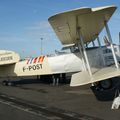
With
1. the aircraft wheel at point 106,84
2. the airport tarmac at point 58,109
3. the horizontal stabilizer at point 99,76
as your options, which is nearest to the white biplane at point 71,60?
the aircraft wheel at point 106,84

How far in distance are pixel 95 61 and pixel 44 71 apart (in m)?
3.35

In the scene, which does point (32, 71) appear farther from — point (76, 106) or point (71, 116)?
point (71, 116)

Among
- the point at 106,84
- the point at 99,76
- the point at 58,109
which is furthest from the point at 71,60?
the point at 58,109

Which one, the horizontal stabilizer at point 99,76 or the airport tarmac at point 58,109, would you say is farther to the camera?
the horizontal stabilizer at point 99,76

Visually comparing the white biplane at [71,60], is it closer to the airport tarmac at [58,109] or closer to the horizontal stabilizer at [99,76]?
the horizontal stabilizer at [99,76]

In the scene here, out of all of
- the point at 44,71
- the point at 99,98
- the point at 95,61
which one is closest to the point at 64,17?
the point at 99,98

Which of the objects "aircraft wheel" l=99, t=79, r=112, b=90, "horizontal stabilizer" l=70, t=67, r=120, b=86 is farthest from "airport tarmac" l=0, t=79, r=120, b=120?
"aircraft wheel" l=99, t=79, r=112, b=90

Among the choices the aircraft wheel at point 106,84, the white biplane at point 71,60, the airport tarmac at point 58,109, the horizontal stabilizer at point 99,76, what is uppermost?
the white biplane at point 71,60

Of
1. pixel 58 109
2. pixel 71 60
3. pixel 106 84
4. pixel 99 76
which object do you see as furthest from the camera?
pixel 71 60

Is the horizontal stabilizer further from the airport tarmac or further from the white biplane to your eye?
the white biplane

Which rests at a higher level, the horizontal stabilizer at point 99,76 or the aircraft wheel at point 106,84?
the horizontal stabilizer at point 99,76

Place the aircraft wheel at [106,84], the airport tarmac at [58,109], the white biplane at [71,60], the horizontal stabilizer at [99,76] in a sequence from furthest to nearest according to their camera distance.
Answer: the white biplane at [71,60] < the aircraft wheel at [106,84] < the horizontal stabilizer at [99,76] < the airport tarmac at [58,109]

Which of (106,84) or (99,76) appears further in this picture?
(106,84)

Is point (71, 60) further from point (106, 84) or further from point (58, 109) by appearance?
point (58, 109)
